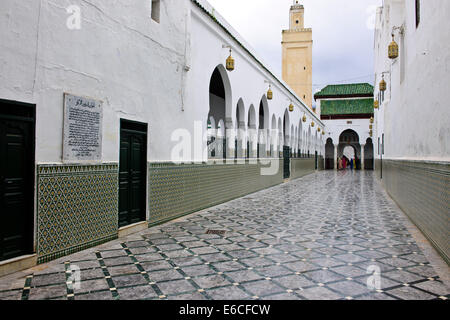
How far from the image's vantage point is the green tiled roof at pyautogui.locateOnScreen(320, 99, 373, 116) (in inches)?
1134

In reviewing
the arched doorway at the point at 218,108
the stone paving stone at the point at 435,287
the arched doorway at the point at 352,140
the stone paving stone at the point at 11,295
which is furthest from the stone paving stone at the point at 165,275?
the arched doorway at the point at 352,140

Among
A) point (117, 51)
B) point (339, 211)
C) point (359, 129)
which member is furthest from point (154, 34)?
point (359, 129)

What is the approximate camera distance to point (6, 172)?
123 inches

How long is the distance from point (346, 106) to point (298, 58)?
231 inches

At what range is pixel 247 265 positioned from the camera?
11.4 ft

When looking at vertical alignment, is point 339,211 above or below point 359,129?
below

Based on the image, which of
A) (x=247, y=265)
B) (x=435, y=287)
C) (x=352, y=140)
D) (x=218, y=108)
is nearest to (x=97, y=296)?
(x=247, y=265)

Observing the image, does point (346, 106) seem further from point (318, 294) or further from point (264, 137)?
point (318, 294)

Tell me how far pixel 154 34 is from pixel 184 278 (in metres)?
3.78

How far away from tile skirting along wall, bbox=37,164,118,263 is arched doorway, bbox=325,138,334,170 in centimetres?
2784

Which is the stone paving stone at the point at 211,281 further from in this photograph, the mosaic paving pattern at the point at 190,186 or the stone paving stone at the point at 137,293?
the mosaic paving pattern at the point at 190,186
